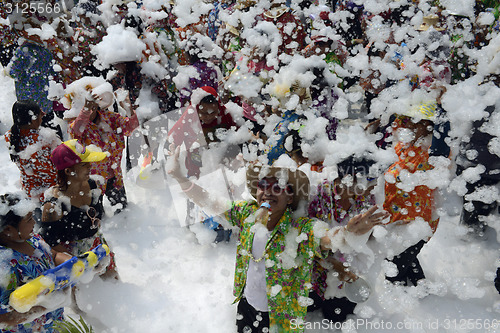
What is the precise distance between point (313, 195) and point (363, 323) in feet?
3.91

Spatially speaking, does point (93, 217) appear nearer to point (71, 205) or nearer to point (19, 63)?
point (71, 205)

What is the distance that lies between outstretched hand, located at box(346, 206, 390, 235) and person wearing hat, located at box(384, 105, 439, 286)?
3.38 feet

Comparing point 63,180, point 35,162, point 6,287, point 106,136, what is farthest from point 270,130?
point 6,287

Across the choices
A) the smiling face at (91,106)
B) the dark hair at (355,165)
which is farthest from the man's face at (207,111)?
the dark hair at (355,165)

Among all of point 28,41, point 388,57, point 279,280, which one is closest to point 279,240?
point 279,280

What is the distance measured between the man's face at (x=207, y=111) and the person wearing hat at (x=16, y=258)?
5.60 ft

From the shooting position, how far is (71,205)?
2514 mm

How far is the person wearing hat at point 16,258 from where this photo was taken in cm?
177

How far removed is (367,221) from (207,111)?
6.58 ft

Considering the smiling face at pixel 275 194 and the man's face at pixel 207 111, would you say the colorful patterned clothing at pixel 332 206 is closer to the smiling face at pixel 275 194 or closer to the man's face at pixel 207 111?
the smiling face at pixel 275 194

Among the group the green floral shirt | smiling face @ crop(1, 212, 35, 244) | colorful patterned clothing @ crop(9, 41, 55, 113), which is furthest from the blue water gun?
colorful patterned clothing @ crop(9, 41, 55, 113)

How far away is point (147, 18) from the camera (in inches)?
202

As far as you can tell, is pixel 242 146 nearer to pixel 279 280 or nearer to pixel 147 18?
pixel 279 280

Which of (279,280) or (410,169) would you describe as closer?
(279,280)
